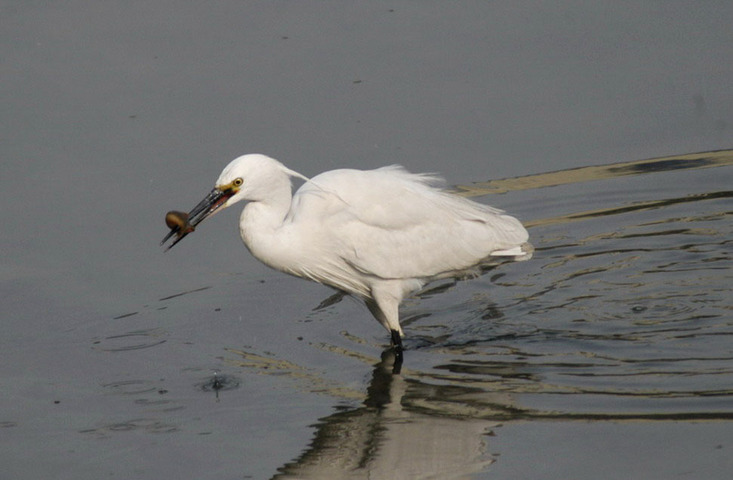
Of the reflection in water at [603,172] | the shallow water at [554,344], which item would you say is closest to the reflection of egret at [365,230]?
the shallow water at [554,344]

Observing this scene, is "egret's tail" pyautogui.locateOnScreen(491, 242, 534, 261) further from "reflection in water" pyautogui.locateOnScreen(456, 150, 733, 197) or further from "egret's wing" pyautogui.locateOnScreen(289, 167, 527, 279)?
"reflection in water" pyautogui.locateOnScreen(456, 150, 733, 197)

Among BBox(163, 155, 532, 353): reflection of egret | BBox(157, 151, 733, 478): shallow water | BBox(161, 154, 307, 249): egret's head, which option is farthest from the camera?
BBox(163, 155, 532, 353): reflection of egret

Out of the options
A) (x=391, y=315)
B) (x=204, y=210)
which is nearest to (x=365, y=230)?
(x=391, y=315)

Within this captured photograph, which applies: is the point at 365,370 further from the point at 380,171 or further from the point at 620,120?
the point at 620,120

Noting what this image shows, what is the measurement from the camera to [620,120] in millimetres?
10117

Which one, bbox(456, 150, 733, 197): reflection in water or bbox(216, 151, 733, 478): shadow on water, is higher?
bbox(456, 150, 733, 197): reflection in water

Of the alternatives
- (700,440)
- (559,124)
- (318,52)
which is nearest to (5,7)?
(318,52)

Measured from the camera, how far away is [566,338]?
732cm

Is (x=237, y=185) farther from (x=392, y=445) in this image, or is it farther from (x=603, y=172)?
(x=603, y=172)

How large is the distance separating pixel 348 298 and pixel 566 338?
1866 mm

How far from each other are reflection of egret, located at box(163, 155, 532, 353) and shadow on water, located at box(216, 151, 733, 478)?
15.9 inches

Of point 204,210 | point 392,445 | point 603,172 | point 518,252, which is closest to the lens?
point 392,445

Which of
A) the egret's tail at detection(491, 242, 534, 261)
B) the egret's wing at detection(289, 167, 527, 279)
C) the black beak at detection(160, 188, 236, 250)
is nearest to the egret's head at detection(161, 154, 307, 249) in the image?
the black beak at detection(160, 188, 236, 250)

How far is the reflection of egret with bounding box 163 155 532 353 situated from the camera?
6941mm
